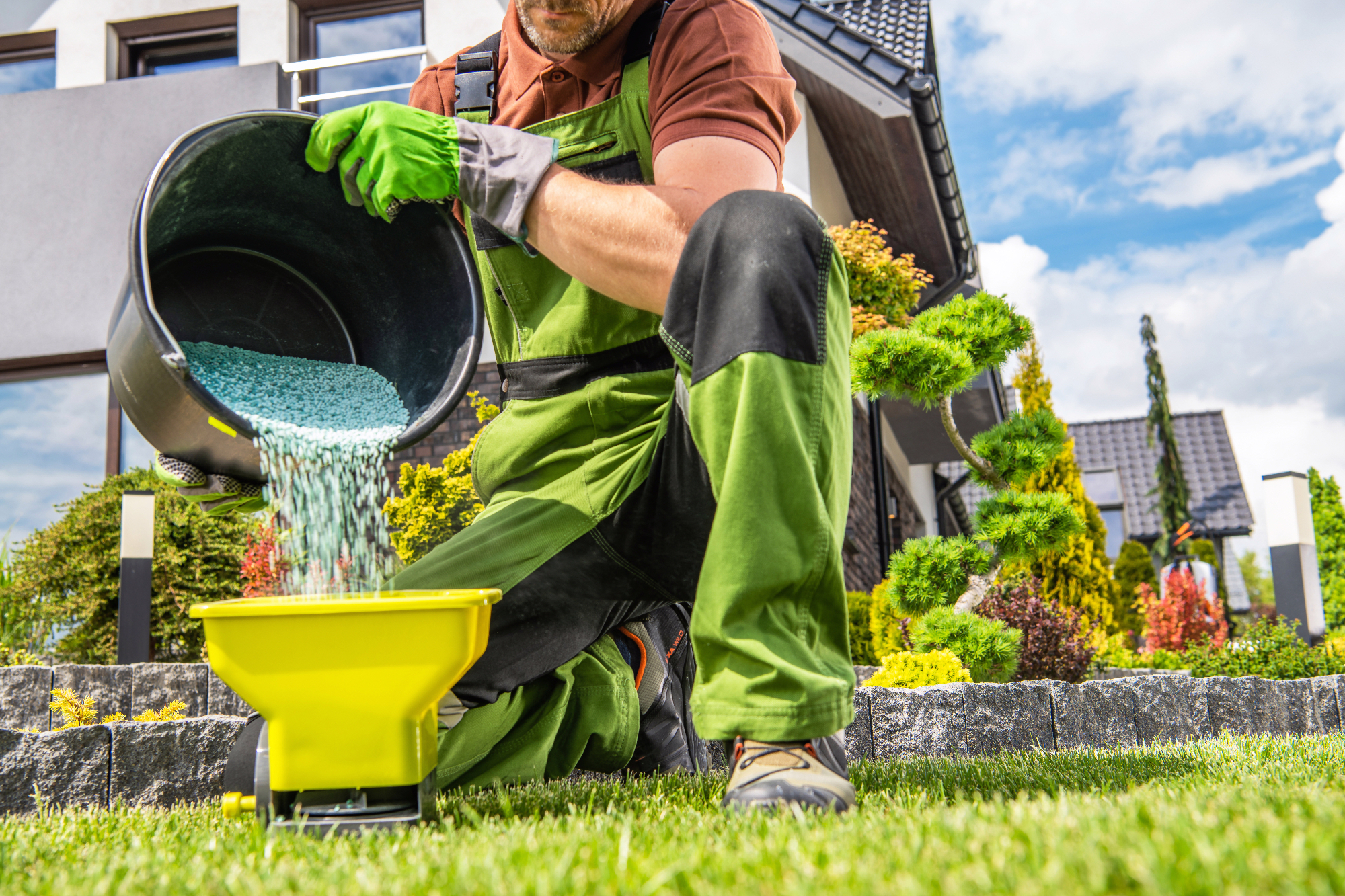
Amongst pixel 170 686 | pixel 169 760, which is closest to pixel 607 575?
pixel 169 760

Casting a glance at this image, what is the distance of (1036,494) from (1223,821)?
4.38 m

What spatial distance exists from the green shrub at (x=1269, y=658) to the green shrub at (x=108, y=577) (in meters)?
5.79

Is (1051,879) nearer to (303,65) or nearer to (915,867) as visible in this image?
(915,867)

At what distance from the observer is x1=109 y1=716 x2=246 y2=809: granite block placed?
244 cm

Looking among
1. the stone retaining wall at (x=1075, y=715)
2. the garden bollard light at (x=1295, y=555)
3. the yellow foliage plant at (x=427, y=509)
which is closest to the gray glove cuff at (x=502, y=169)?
the stone retaining wall at (x=1075, y=715)

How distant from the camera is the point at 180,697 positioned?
14.9 ft

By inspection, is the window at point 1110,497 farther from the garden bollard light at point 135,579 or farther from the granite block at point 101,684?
the granite block at point 101,684

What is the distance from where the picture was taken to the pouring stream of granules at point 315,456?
72.6 inches

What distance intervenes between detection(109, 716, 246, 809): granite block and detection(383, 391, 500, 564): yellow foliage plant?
11.2 ft

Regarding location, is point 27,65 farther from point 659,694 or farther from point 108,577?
point 659,694

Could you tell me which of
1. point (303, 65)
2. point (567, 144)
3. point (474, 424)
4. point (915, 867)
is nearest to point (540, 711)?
point (567, 144)

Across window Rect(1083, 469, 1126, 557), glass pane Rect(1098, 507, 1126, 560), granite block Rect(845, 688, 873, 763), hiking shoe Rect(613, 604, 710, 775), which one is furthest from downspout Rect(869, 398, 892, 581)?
glass pane Rect(1098, 507, 1126, 560)

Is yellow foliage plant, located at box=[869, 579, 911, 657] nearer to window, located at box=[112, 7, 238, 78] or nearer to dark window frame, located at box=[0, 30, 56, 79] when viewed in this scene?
window, located at box=[112, 7, 238, 78]

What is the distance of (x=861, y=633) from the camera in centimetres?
636
